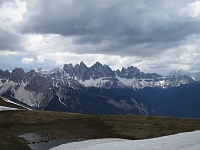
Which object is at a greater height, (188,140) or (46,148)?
(188,140)

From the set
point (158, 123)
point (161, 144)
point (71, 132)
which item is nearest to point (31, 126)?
point (71, 132)

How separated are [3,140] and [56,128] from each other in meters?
16.7

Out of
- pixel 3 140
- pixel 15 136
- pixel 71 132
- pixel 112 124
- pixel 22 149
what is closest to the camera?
pixel 22 149

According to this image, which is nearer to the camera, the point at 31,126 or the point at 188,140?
the point at 188,140

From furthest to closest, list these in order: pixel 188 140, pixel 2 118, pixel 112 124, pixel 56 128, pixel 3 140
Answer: pixel 2 118 → pixel 112 124 → pixel 56 128 → pixel 3 140 → pixel 188 140

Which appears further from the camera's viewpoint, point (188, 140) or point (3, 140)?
point (3, 140)

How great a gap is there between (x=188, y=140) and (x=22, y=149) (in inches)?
1039

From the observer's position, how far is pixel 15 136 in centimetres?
5234

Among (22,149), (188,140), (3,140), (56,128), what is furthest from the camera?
(56,128)

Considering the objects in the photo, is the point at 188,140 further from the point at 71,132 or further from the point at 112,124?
the point at 112,124

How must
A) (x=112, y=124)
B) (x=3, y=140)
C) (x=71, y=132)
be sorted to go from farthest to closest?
(x=112, y=124)
(x=71, y=132)
(x=3, y=140)

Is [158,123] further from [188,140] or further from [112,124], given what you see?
[188,140]

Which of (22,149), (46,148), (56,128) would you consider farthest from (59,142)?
(56,128)

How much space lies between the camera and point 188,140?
2755 cm
